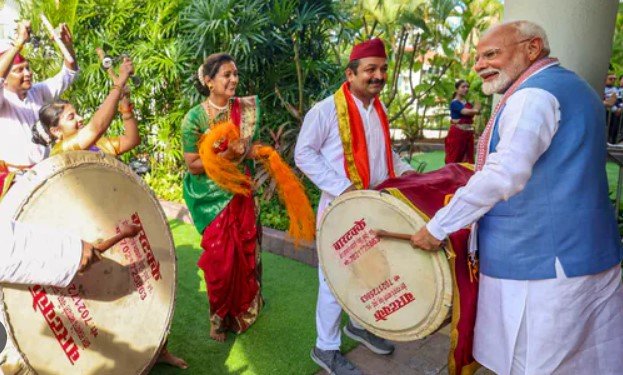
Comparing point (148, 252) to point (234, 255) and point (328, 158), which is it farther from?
point (328, 158)

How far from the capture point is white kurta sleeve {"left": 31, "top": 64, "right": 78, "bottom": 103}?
127 inches

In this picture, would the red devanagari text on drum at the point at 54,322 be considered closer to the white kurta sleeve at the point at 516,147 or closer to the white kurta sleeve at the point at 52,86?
the white kurta sleeve at the point at 516,147

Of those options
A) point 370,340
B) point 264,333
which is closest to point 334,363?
point 370,340

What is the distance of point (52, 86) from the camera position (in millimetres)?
3311

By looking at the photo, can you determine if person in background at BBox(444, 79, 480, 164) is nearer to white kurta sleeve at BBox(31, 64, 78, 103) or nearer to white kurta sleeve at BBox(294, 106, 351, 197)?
white kurta sleeve at BBox(294, 106, 351, 197)

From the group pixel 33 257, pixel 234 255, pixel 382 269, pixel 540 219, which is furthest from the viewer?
pixel 234 255

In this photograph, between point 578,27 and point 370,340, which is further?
point 370,340

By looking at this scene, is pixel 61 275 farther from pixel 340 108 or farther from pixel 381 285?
pixel 340 108

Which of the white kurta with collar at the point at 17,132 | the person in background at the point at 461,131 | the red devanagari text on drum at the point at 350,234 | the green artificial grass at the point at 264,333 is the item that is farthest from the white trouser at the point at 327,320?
the person in background at the point at 461,131

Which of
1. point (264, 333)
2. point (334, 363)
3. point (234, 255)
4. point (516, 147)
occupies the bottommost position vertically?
point (264, 333)

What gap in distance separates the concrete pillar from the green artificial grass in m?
2.25

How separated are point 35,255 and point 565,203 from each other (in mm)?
1782

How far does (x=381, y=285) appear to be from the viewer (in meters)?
2.07

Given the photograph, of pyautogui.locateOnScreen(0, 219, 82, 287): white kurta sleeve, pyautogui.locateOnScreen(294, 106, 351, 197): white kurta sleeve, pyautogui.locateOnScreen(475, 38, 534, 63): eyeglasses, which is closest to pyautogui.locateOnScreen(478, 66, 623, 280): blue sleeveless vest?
pyautogui.locateOnScreen(475, 38, 534, 63): eyeglasses
